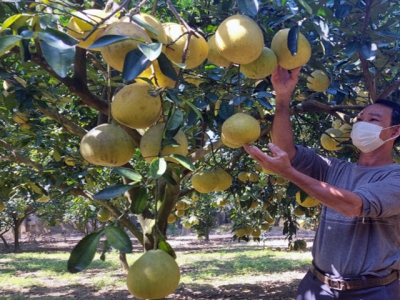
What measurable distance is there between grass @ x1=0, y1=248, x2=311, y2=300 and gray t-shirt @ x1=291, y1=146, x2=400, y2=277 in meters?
6.04

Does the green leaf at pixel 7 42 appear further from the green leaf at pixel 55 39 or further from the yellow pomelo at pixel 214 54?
the yellow pomelo at pixel 214 54

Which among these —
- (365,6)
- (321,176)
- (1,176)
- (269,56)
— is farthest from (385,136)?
(1,176)

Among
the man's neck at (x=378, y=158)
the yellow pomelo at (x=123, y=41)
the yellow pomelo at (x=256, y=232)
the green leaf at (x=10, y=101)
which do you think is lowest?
the yellow pomelo at (x=256, y=232)

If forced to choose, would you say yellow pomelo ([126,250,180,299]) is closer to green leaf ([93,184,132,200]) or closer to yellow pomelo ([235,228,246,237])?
green leaf ([93,184,132,200])

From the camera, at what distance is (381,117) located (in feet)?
6.80

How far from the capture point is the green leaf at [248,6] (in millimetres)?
1387

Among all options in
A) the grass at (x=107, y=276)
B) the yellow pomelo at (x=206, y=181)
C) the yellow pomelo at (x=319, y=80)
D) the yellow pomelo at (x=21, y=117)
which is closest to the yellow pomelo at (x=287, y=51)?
the yellow pomelo at (x=319, y=80)

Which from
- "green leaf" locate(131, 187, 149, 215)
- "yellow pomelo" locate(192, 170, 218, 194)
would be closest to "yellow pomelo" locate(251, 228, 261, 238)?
"yellow pomelo" locate(192, 170, 218, 194)

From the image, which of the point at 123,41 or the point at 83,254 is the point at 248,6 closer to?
the point at 123,41

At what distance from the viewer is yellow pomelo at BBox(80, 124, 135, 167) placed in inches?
50.5

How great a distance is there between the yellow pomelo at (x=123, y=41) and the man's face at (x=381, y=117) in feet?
4.69

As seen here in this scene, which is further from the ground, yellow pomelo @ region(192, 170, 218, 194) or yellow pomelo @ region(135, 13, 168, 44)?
yellow pomelo @ region(135, 13, 168, 44)

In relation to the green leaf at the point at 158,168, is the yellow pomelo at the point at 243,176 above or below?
above

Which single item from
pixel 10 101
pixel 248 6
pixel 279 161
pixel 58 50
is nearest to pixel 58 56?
pixel 58 50
